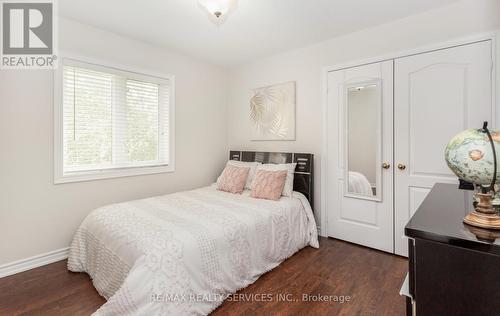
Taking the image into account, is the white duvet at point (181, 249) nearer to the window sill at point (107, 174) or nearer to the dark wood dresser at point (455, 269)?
the window sill at point (107, 174)

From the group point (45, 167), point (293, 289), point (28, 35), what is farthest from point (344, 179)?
point (28, 35)

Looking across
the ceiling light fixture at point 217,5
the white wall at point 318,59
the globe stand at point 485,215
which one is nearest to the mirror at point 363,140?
the white wall at point 318,59

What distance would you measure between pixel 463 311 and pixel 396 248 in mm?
2211

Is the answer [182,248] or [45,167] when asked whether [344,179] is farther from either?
[45,167]

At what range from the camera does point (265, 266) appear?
7.61ft

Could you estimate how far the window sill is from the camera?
101 inches

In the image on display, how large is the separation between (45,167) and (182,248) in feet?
5.92

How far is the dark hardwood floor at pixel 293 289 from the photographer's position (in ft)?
5.95

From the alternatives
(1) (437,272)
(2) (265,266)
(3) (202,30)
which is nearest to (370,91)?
(3) (202,30)

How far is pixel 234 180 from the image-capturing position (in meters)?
3.21

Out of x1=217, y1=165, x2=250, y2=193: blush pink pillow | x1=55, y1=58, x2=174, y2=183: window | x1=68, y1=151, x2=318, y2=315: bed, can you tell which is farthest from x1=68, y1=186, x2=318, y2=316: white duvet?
x1=55, y1=58, x2=174, y2=183: window

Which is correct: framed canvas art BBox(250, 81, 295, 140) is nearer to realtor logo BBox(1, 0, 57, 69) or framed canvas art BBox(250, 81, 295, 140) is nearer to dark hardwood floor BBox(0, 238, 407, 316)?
dark hardwood floor BBox(0, 238, 407, 316)

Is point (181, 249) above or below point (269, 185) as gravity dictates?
below

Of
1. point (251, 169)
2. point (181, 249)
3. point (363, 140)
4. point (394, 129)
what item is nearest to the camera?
point (181, 249)
